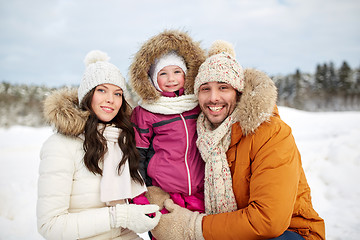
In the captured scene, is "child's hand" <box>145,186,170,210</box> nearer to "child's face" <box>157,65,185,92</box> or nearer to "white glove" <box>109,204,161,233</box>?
"white glove" <box>109,204,161,233</box>

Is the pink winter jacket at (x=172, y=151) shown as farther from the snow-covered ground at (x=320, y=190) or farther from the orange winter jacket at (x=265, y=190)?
the snow-covered ground at (x=320, y=190)

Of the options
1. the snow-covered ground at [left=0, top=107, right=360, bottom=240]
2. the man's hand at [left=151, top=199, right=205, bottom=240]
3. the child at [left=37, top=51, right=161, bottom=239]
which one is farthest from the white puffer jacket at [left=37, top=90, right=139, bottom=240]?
the snow-covered ground at [left=0, top=107, right=360, bottom=240]

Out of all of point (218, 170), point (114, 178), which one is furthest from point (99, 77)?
point (218, 170)

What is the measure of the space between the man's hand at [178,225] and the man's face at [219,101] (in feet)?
3.01

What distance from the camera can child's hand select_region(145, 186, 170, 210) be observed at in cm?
243

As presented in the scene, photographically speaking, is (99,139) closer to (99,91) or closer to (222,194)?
(99,91)

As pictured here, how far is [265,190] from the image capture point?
6.15ft

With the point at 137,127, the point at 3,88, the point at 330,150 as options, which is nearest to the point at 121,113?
the point at 137,127

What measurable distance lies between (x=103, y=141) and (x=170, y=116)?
762 mm

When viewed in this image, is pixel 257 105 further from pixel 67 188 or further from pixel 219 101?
pixel 67 188

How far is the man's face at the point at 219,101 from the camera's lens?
2.34m

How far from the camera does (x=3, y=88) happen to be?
2791 centimetres

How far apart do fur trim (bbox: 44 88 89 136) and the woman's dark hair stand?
0.09 metres

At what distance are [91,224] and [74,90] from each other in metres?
1.39
